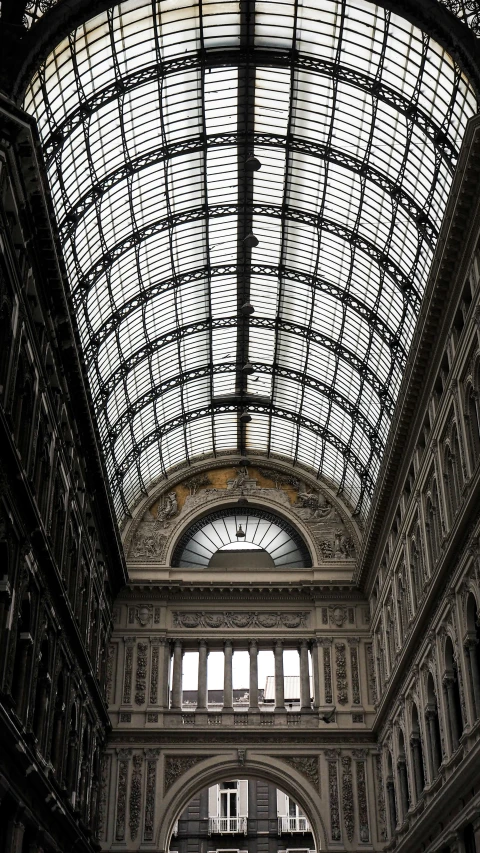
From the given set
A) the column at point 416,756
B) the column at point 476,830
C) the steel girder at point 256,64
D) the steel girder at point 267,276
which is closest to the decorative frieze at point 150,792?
the column at point 416,756

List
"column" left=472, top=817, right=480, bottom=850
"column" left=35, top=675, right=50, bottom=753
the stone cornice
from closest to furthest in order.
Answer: the stone cornice → "column" left=472, top=817, right=480, bottom=850 → "column" left=35, top=675, right=50, bottom=753

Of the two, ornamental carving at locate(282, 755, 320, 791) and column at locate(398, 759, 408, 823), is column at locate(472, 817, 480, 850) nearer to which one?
column at locate(398, 759, 408, 823)

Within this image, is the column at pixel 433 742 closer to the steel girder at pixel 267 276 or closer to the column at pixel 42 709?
the column at pixel 42 709

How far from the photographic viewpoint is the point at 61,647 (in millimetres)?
36156

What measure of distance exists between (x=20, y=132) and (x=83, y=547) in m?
21.2

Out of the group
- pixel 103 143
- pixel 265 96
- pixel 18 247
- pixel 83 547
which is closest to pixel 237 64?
pixel 265 96

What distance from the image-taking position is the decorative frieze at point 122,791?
46938 mm

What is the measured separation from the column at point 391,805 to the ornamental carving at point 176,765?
368 inches

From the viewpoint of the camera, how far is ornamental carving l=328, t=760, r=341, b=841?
47094mm

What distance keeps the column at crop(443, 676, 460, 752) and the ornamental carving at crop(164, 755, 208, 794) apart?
20031 mm

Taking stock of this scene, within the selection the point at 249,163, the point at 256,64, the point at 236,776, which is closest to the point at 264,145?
the point at 249,163

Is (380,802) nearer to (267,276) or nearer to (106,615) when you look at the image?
(106,615)

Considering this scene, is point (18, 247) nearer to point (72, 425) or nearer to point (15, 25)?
point (15, 25)

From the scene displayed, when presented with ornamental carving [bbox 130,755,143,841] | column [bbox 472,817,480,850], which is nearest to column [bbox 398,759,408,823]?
ornamental carving [bbox 130,755,143,841]
